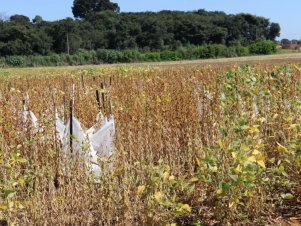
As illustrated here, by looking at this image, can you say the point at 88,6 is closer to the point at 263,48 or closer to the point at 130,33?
the point at 130,33

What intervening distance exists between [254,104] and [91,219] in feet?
6.42

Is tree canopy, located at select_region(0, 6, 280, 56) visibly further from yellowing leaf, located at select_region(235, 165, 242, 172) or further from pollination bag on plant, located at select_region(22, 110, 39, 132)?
yellowing leaf, located at select_region(235, 165, 242, 172)

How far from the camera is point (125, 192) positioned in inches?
99.9

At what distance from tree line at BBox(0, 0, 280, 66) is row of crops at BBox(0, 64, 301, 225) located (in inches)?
2051

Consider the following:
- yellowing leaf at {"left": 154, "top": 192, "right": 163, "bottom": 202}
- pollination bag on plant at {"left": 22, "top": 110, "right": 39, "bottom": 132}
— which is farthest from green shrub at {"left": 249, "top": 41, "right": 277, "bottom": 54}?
yellowing leaf at {"left": 154, "top": 192, "right": 163, "bottom": 202}

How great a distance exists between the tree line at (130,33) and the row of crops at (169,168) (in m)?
52.1

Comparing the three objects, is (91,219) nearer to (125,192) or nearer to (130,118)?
(125,192)

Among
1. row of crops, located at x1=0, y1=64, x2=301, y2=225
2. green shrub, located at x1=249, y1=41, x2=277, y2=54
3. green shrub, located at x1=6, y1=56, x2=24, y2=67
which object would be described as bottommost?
row of crops, located at x1=0, y1=64, x2=301, y2=225

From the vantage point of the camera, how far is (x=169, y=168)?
255cm

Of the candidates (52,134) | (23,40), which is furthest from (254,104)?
(23,40)

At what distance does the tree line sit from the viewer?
A: 185 feet

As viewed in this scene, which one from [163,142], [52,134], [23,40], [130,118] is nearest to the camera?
[52,134]

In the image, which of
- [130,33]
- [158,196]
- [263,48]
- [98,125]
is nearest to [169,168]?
[158,196]

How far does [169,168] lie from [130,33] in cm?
6474
